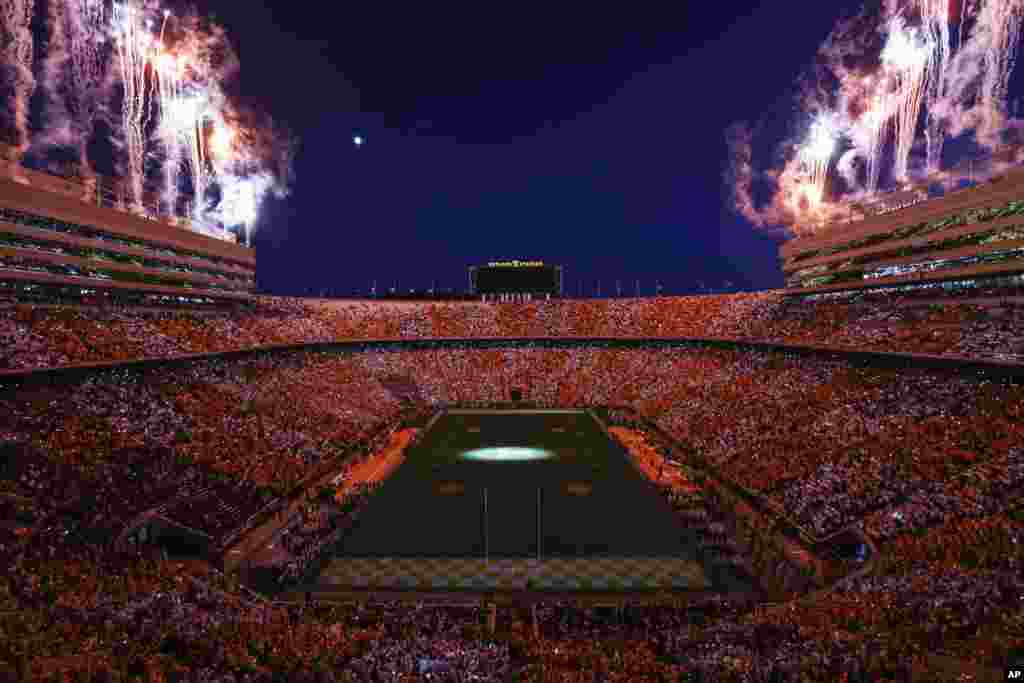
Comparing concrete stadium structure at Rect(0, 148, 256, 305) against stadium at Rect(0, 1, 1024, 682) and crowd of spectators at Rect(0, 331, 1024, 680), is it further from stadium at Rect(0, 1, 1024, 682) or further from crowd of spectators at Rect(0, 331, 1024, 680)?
crowd of spectators at Rect(0, 331, 1024, 680)

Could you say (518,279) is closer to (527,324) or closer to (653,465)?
(527,324)

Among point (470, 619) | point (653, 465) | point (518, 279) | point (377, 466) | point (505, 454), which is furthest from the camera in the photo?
point (518, 279)

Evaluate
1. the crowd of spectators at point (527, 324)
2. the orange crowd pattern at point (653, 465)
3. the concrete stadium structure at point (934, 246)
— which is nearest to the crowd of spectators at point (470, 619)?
the orange crowd pattern at point (653, 465)

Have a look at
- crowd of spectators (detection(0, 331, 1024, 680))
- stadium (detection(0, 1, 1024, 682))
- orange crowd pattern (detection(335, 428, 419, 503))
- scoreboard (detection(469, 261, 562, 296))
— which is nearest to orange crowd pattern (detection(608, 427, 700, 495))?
stadium (detection(0, 1, 1024, 682))

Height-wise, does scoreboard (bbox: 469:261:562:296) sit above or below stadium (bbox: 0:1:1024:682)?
above

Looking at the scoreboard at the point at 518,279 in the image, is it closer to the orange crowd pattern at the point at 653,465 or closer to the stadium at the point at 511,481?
the stadium at the point at 511,481

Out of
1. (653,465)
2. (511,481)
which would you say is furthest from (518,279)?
(511,481)
